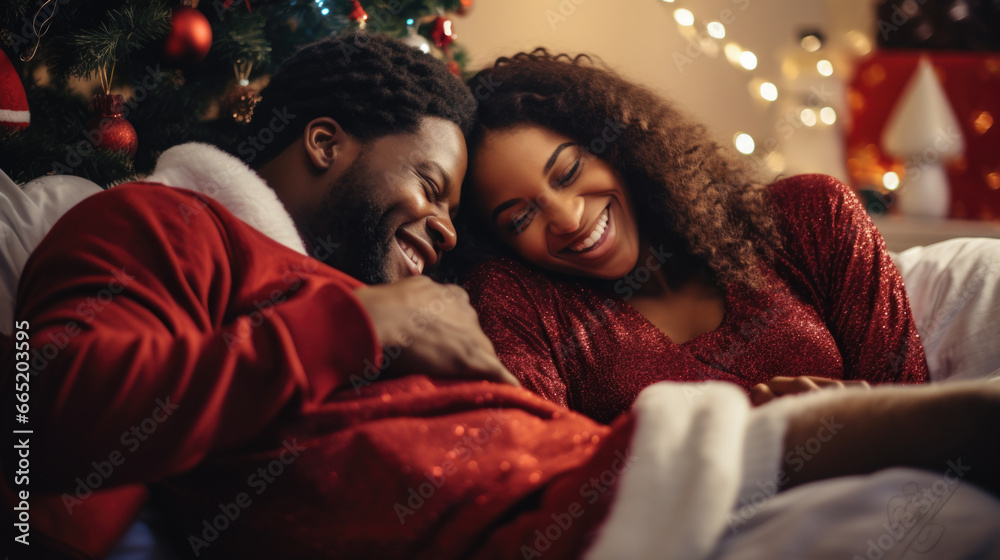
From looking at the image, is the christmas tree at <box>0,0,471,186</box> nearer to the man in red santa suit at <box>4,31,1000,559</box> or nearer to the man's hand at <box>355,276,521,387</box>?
the man in red santa suit at <box>4,31,1000,559</box>

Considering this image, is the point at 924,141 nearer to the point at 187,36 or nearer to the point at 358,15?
the point at 358,15

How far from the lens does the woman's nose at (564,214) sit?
3.98ft

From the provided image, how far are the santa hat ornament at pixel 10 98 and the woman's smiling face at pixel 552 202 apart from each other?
2.45 ft

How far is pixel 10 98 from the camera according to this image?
1.08 m

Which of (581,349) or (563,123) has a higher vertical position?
(563,123)

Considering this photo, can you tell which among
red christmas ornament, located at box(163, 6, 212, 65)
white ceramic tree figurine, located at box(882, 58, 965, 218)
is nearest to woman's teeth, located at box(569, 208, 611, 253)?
red christmas ornament, located at box(163, 6, 212, 65)

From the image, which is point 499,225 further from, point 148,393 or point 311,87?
point 148,393

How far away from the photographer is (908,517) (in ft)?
1.67

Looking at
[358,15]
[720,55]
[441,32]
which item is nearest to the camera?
[358,15]

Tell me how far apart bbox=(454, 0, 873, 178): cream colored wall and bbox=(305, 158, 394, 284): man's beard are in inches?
61.4

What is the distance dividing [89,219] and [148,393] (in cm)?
25

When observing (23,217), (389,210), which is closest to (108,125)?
(23,217)

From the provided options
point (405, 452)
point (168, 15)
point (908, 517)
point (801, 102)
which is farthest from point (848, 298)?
point (801, 102)

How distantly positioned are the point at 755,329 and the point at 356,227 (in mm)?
708
